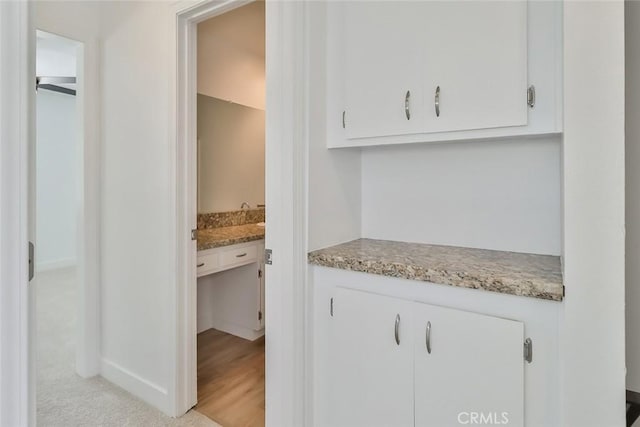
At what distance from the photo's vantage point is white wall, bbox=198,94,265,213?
9.37ft

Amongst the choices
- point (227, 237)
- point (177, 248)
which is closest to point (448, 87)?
point (177, 248)

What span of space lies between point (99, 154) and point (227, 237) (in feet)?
3.05

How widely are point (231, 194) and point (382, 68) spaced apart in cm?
186

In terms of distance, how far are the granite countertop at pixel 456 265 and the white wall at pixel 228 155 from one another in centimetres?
154

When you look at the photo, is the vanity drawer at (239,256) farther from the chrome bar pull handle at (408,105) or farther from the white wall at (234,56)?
the chrome bar pull handle at (408,105)

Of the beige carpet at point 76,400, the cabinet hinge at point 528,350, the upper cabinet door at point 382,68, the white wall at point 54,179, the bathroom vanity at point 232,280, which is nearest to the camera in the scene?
the cabinet hinge at point 528,350

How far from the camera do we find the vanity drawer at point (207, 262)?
7.47 feet

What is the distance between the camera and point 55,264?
543cm
